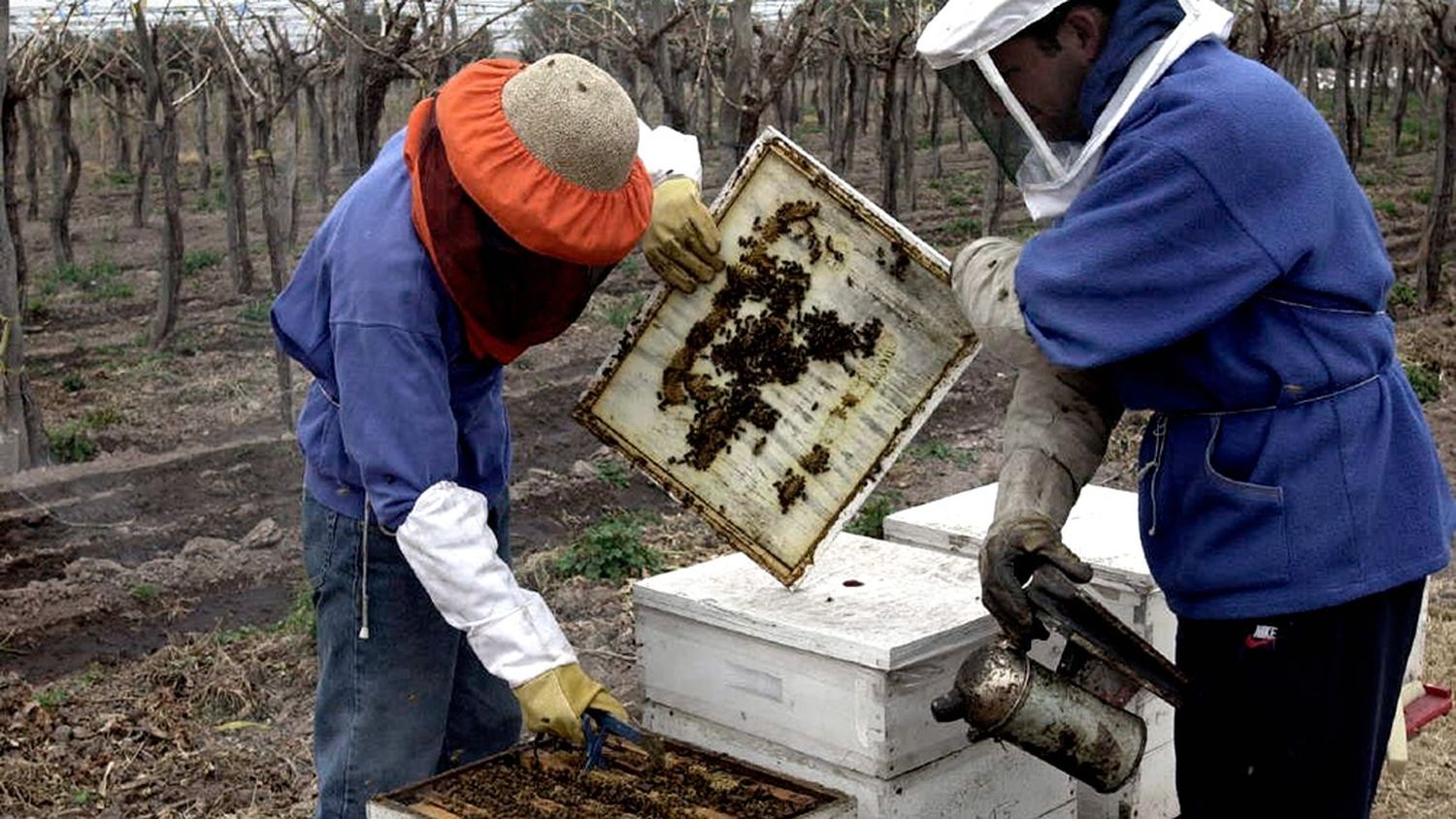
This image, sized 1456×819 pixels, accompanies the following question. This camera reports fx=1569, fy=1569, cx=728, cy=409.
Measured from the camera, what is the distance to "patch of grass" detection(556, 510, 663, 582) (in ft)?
18.5

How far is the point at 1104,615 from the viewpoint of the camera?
2.36m

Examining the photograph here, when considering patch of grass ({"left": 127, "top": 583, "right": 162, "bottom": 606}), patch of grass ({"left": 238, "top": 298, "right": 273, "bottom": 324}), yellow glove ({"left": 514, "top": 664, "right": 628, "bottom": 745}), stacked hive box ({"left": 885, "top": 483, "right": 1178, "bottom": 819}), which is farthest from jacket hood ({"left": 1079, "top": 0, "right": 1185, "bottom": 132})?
patch of grass ({"left": 238, "top": 298, "right": 273, "bottom": 324})

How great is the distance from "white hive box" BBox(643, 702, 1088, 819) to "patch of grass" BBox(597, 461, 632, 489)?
13.7 feet

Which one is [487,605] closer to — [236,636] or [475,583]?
[475,583]

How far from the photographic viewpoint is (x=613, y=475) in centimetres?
741

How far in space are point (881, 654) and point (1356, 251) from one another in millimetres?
1012

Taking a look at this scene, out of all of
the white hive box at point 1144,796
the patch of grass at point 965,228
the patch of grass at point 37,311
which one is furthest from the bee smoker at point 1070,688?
the patch of grass at point 965,228

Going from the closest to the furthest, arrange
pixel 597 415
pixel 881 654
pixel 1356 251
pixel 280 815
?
pixel 1356 251 → pixel 881 654 → pixel 597 415 → pixel 280 815

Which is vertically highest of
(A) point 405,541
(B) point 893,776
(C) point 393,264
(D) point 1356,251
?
(D) point 1356,251

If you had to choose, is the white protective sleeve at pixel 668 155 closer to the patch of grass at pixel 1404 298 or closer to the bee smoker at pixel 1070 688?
the bee smoker at pixel 1070 688

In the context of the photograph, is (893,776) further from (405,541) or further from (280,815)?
(280,815)

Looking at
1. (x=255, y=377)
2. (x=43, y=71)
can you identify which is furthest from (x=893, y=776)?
(x=43, y=71)

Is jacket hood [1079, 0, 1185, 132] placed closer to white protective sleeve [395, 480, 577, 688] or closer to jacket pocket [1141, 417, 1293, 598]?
jacket pocket [1141, 417, 1293, 598]

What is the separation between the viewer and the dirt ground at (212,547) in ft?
14.1
